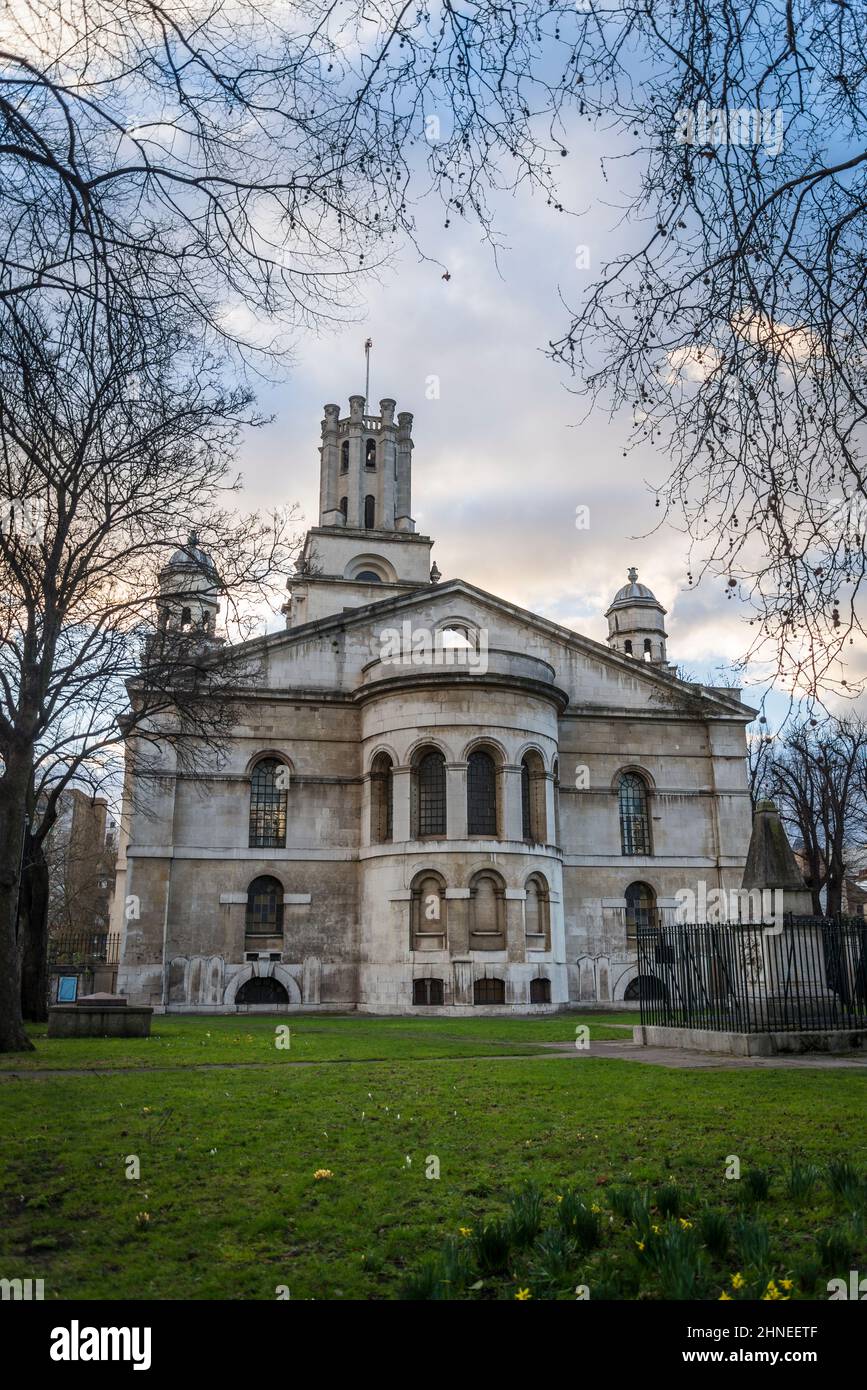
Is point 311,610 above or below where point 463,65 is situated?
above

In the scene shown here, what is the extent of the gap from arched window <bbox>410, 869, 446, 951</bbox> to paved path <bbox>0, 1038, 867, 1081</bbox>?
1134cm

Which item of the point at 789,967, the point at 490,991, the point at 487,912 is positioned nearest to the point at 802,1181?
the point at 789,967

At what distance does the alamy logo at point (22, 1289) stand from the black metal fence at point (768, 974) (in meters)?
13.2

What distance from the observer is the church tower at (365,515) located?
134 feet

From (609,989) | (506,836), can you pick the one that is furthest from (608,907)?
(506,836)

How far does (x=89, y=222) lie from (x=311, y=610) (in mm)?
32736

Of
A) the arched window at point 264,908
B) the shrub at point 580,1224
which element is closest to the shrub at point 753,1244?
the shrub at point 580,1224

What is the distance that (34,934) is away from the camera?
2309cm

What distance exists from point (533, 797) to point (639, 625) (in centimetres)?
1795

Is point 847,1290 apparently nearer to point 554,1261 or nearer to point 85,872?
point 554,1261

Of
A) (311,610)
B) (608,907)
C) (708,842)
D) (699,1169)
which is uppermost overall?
(311,610)

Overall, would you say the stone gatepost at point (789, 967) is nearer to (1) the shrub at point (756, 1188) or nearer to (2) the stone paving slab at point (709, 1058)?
(2) the stone paving slab at point (709, 1058)
